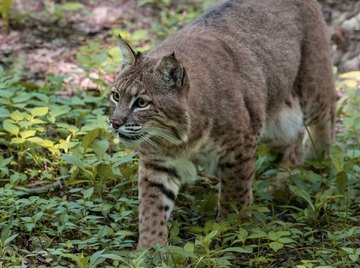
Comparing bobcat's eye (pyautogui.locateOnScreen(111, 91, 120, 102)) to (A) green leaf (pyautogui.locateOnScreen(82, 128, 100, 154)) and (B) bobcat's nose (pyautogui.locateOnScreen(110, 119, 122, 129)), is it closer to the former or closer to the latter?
(B) bobcat's nose (pyautogui.locateOnScreen(110, 119, 122, 129))

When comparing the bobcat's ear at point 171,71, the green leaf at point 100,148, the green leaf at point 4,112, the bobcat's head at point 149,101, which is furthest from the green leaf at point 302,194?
the green leaf at point 4,112

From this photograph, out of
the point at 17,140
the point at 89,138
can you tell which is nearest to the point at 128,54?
the point at 89,138

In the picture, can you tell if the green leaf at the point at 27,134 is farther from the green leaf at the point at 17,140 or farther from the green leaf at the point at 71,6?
the green leaf at the point at 71,6

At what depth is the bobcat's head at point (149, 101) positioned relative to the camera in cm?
548

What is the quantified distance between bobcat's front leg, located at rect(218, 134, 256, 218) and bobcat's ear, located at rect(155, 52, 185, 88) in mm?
731

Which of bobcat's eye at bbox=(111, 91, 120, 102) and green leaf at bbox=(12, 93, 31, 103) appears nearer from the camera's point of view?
bobcat's eye at bbox=(111, 91, 120, 102)

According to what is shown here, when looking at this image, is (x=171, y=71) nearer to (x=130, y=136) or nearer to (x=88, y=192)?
(x=130, y=136)

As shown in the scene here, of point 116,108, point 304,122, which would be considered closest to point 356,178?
point 304,122

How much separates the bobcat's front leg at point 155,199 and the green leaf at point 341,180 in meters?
1.29

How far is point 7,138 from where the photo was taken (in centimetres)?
696

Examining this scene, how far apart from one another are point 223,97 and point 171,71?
22.7 inches

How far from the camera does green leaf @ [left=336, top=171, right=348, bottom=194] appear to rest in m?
6.51

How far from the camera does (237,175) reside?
20.2 ft

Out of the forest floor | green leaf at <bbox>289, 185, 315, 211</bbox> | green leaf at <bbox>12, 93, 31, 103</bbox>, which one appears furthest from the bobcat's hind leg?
green leaf at <bbox>12, 93, 31, 103</bbox>
